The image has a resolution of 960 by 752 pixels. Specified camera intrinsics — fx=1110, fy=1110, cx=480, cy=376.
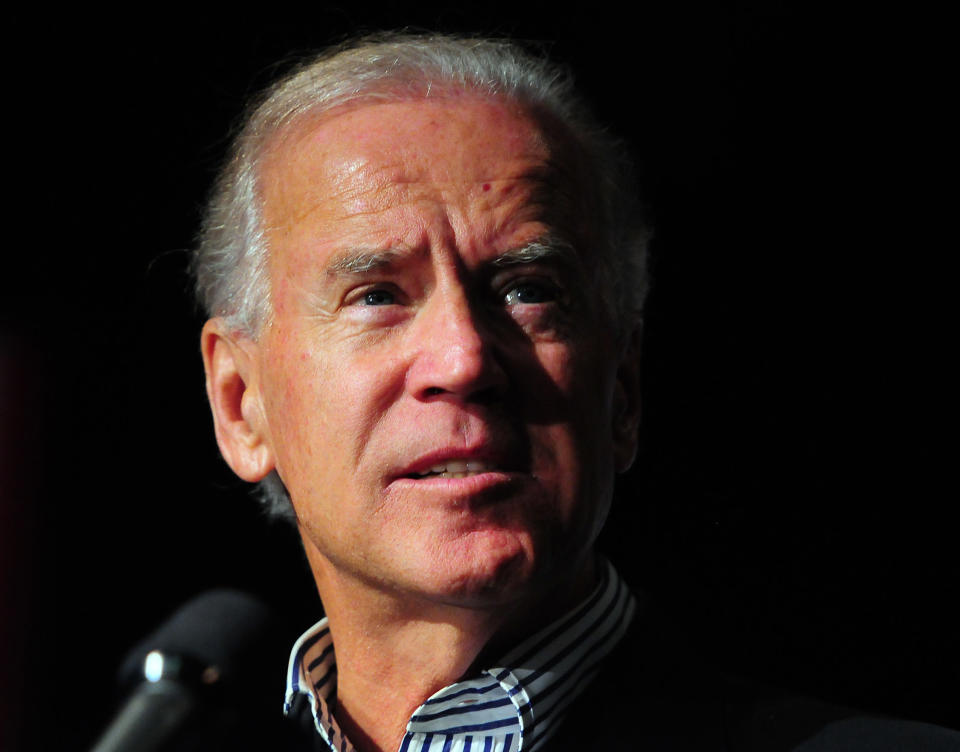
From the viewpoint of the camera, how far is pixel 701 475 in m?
2.82

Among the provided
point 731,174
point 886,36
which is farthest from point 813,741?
point 886,36

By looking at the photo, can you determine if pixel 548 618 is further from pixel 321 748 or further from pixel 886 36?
pixel 886 36

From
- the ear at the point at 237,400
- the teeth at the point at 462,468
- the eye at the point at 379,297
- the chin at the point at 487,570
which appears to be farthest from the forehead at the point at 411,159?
the chin at the point at 487,570

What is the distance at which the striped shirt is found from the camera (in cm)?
186

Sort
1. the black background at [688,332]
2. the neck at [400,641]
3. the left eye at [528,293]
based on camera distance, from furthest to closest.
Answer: the black background at [688,332]
the left eye at [528,293]
the neck at [400,641]

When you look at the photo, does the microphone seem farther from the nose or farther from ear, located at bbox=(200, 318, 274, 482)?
ear, located at bbox=(200, 318, 274, 482)

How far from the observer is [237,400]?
2305mm

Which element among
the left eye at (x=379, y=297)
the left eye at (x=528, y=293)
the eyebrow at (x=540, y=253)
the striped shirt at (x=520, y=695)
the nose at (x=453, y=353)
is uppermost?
the eyebrow at (x=540, y=253)

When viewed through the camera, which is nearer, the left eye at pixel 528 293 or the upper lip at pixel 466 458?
the upper lip at pixel 466 458

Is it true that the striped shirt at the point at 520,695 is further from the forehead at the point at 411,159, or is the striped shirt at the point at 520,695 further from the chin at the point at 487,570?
the forehead at the point at 411,159

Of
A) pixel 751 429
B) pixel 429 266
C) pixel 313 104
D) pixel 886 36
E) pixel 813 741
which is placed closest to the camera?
pixel 813 741

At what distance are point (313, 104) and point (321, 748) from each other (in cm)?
124

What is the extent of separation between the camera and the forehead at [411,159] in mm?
1990

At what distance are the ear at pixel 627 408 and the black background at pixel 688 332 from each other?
53cm
